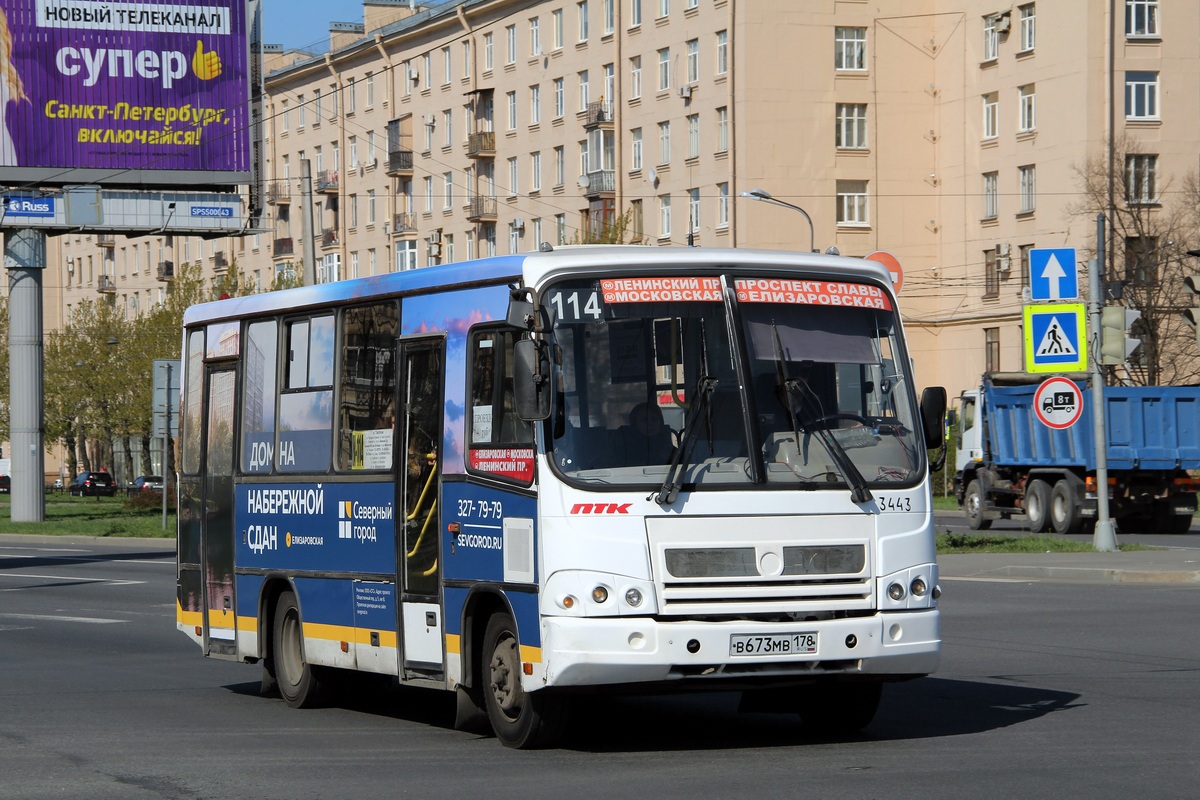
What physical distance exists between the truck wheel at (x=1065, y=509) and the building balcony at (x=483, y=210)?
47.6 m

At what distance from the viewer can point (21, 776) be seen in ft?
31.1

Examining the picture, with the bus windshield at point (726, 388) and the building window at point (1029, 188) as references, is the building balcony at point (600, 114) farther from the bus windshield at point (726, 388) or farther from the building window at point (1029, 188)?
the bus windshield at point (726, 388)

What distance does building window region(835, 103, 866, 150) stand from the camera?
67.4m

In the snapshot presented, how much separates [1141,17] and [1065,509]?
30.4m

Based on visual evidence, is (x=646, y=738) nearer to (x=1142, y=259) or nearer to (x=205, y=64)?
(x=205, y=64)

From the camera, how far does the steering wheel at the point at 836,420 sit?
10047mm

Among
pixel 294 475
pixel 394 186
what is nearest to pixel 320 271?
pixel 394 186

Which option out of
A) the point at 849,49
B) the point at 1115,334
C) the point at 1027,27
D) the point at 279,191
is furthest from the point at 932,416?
the point at 279,191

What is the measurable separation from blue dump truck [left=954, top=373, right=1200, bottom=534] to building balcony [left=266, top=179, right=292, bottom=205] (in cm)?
6141

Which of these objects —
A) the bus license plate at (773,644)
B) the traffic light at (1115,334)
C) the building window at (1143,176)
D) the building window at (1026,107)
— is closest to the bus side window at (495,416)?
the bus license plate at (773,644)

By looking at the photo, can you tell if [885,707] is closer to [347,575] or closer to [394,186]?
[347,575]

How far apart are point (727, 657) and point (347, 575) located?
310cm

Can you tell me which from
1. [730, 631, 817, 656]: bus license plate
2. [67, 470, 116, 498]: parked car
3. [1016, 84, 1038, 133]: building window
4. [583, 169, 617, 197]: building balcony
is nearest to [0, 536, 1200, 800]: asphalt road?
[730, 631, 817, 656]: bus license plate

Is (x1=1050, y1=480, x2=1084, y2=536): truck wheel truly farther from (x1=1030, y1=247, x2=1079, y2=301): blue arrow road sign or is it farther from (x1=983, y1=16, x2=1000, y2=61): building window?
(x1=983, y1=16, x2=1000, y2=61): building window
